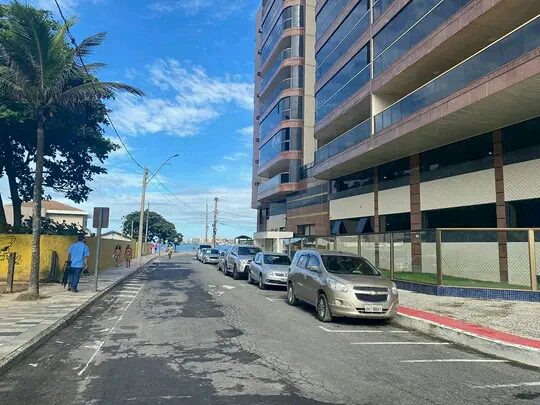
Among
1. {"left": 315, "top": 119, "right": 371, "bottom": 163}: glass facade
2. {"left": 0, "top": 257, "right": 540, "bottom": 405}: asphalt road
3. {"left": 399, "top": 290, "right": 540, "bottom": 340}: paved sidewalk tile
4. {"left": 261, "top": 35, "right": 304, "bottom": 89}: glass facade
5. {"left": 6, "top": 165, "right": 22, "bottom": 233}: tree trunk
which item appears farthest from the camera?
{"left": 261, "top": 35, "right": 304, "bottom": 89}: glass facade

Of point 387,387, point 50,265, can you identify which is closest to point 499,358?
point 387,387

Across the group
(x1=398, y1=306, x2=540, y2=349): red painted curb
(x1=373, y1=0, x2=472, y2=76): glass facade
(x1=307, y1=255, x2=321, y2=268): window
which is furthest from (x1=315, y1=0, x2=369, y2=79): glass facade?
(x1=398, y1=306, x2=540, y2=349): red painted curb

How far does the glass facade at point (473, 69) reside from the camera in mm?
13648

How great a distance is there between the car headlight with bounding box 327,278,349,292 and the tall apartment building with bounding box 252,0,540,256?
329 inches

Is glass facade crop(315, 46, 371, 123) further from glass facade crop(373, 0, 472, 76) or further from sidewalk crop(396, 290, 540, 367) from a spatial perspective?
sidewalk crop(396, 290, 540, 367)

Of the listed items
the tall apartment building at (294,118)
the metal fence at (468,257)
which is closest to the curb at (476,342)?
the metal fence at (468,257)

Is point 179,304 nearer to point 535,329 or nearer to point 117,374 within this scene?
point 117,374

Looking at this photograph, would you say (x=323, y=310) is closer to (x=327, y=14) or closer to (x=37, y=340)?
(x=37, y=340)

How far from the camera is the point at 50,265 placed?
696 inches

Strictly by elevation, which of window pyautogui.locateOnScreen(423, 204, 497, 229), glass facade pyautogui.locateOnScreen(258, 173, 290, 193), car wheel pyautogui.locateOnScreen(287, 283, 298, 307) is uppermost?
glass facade pyautogui.locateOnScreen(258, 173, 290, 193)

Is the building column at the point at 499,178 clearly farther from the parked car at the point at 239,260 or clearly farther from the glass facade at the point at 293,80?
the glass facade at the point at 293,80

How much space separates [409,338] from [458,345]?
3.01 feet

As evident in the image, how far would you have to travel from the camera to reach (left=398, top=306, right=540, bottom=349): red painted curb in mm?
7848

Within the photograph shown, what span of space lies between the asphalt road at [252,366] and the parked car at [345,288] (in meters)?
0.37
